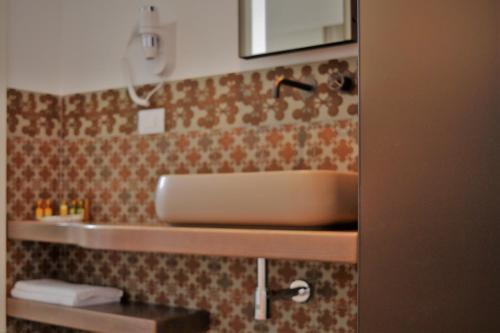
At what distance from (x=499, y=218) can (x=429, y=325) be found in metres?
0.19

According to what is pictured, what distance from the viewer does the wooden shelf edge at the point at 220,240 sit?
1.45 m

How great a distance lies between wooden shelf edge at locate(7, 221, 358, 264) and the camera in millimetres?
1447

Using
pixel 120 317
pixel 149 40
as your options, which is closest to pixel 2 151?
pixel 149 40

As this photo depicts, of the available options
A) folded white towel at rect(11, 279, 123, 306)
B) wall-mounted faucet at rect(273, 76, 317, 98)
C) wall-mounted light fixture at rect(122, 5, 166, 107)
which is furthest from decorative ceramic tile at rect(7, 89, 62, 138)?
wall-mounted faucet at rect(273, 76, 317, 98)

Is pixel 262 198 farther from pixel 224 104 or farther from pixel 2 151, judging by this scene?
pixel 2 151

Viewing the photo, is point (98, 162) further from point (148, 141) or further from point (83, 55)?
point (83, 55)

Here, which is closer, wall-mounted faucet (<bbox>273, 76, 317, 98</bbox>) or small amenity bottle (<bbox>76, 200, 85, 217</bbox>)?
wall-mounted faucet (<bbox>273, 76, 317, 98</bbox>)

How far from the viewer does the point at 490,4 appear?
923mm

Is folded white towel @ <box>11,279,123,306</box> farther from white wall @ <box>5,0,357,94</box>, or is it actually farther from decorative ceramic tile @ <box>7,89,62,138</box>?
white wall @ <box>5,0,357,94</box>

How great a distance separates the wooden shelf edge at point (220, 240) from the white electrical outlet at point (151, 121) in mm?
428

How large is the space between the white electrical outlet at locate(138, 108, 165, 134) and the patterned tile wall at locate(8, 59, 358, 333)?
0.08ft

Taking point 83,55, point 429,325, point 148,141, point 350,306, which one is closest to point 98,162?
point 148,141

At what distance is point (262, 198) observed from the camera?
157 cm

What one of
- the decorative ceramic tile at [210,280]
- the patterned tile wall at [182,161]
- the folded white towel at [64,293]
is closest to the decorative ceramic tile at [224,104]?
the patterned tile wall at [182,161]
